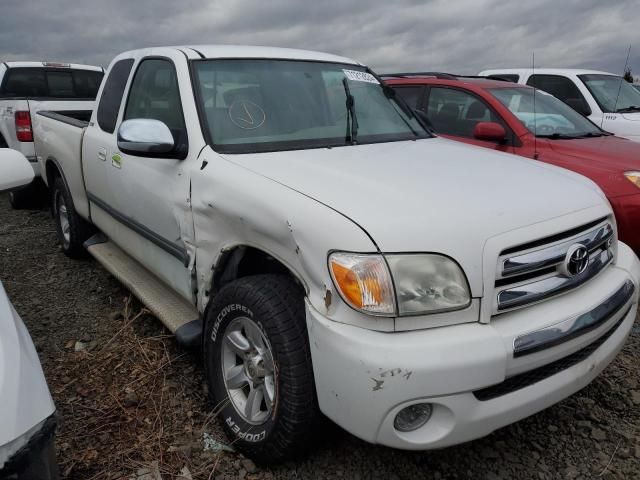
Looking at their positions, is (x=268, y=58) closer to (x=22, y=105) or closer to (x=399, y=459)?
(x=399, y=459)

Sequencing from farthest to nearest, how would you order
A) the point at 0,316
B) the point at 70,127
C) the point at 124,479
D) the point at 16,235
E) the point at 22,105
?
the point at 22,105, the point at 16,235, the point at 70,127, the point at 124,479, the point at 0,316

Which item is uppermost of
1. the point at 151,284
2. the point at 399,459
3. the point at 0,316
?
the point at 0,316

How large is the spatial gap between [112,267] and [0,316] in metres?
Answer: 2.16

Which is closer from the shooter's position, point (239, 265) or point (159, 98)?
point (239, 265)

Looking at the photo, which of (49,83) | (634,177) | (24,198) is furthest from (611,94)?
(24,198)

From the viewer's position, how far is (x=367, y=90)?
348 centimetres

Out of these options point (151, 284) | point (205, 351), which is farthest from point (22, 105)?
point (205, 351)

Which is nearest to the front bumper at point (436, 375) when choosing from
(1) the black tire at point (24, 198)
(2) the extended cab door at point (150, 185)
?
(2) the extended cab door at point (150, 185)

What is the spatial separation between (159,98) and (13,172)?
1.21 m

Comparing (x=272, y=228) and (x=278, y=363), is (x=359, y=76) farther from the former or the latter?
(x=278, y=363)

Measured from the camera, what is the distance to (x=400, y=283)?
1.79 metres

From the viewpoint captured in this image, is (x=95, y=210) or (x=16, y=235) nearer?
(x=95, y=210)

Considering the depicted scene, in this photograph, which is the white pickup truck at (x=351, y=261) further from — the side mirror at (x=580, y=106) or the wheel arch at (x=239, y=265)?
the side mirror at (x=580, y=106)

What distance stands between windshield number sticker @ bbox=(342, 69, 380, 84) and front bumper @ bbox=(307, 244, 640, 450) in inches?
80.0
